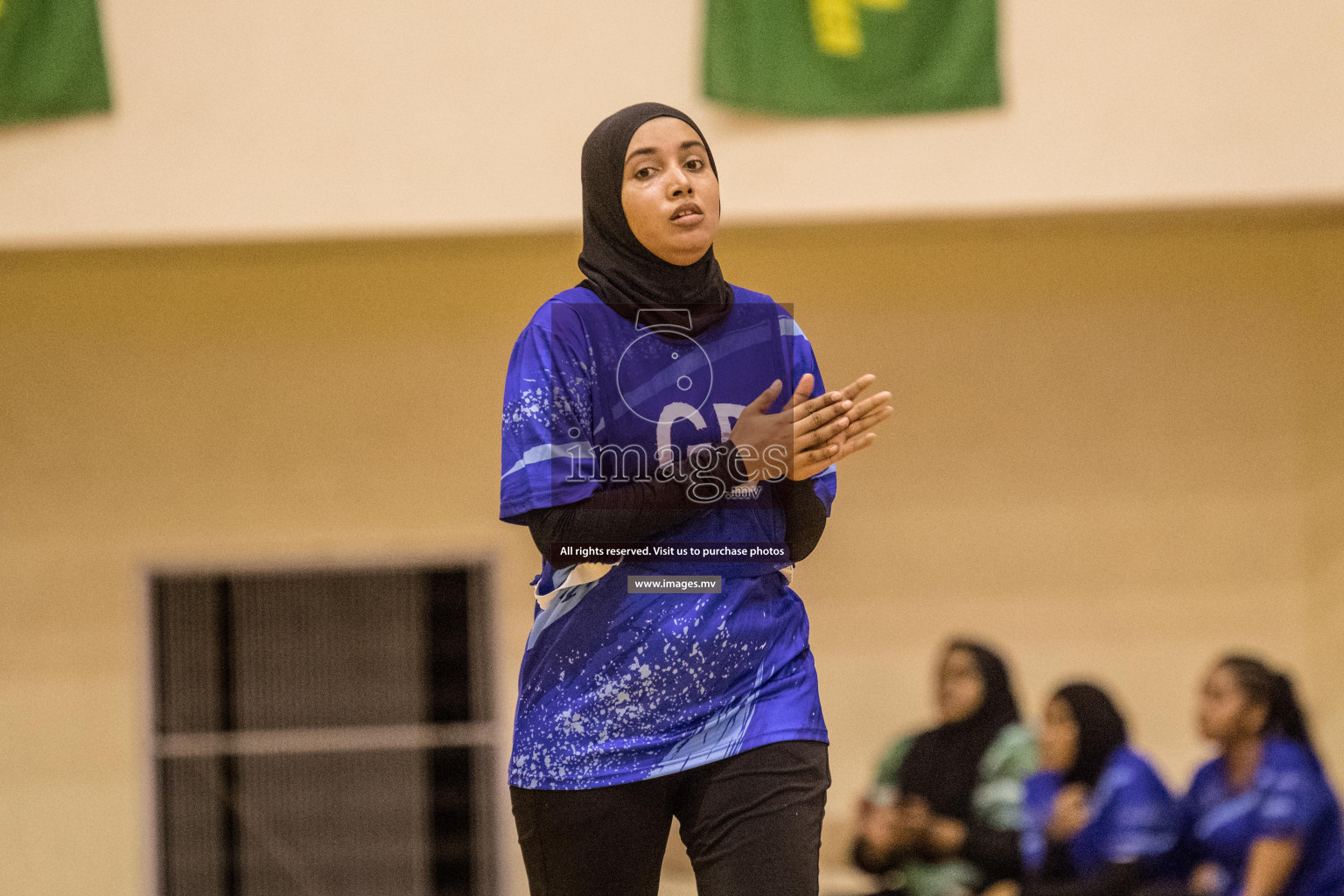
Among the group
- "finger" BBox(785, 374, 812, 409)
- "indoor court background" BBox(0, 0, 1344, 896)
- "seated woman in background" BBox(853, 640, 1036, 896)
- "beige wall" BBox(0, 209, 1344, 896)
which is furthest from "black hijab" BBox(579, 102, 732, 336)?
"beige wall" BBox(0, 209, 1344, 896)

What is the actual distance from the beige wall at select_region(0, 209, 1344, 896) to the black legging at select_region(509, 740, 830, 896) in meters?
3.86

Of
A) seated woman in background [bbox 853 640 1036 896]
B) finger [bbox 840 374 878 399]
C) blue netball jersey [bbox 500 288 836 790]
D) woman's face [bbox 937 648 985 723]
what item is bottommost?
seated woman in background [bbox 853 640 1036 896]

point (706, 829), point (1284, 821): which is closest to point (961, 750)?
point (1284, 821)

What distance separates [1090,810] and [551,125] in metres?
2.64

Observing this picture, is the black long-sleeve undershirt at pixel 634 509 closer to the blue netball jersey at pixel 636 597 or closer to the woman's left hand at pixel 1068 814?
the blue netball jersey at pixel 636 597

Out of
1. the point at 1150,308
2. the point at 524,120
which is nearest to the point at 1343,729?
the point at 1150,308

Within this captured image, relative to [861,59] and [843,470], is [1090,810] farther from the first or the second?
[861,59]

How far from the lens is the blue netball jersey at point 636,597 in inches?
64.6

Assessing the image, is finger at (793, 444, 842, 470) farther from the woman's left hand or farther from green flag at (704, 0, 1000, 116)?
green flag at (704, 0, 1000, 116)

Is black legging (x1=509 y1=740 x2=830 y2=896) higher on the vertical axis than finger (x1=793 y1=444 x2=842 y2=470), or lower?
lower

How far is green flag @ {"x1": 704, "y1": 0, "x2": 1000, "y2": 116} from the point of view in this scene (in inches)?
173

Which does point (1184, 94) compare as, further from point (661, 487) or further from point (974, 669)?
point (661, 487)

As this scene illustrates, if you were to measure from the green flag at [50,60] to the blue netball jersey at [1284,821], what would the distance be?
3.90 metres

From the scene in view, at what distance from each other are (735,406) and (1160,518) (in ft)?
14.1
